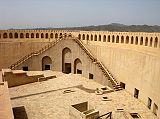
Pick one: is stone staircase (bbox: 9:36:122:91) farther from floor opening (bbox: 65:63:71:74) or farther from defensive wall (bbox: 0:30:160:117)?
floor opening (bbox: 65:63:71:74)

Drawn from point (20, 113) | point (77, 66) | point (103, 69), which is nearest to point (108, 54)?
point (103, 69)

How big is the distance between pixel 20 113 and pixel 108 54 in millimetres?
12303

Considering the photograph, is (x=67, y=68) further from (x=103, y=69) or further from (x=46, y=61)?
(x=103, y=69)

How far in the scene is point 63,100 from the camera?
17.0 meters

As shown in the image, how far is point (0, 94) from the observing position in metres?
15.4

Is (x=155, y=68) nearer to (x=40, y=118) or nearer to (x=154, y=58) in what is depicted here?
(x=154, y=58)

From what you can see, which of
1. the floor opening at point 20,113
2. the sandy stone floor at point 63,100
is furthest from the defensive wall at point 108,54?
the floor opening at point 20,113

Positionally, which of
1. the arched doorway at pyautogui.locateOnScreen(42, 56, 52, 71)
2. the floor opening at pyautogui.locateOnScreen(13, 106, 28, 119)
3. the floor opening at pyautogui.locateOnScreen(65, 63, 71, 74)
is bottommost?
the floor opening at pyautogui.locateOnScreen(13, 106, 28, 119)

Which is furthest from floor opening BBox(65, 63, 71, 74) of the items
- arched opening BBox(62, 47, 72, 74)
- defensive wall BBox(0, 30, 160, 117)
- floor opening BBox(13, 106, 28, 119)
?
floor opening BBox(13, 106, 28, 119)

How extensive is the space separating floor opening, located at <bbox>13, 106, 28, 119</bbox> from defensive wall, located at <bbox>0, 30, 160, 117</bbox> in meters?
8.80

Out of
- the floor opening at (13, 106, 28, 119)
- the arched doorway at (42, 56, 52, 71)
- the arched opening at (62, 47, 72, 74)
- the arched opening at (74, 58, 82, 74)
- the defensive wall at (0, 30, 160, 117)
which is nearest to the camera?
the floor opening at (13, 106, 28, 119)

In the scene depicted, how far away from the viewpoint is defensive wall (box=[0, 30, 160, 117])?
16203 mm

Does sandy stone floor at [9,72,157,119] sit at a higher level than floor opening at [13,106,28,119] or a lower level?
higher

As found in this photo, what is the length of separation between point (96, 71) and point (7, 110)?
1249 centimetres
